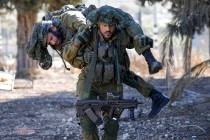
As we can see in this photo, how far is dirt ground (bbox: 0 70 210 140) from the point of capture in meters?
7.96

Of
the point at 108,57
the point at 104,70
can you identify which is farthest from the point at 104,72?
the point at 108,57

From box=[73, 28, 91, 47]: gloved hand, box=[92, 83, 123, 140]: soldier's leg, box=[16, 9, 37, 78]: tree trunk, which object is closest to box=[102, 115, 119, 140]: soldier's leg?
box=[92, 83, 123, 140]: soldier's leg

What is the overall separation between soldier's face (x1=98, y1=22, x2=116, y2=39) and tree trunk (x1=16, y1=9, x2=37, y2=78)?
36.8 feet

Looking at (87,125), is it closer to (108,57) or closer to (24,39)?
(108,57)

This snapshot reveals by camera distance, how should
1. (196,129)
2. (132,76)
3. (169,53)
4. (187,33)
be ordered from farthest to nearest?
1. (187,33)
2. (169,53)
3. (196,129)
4. (132,76)

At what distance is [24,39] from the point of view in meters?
16.6

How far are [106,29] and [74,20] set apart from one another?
20.1 inches

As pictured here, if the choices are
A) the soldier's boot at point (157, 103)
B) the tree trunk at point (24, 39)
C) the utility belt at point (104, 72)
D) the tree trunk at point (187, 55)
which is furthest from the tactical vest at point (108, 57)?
the tree trunk at point (24, 39)

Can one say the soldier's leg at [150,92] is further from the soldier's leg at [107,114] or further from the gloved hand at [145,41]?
the gloved hand at [145,41]

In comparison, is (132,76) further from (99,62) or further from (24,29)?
(24,29)

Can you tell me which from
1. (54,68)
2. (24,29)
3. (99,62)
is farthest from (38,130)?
(54,68)

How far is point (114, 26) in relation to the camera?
17.1 ft

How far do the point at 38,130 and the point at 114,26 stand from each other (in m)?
3.89

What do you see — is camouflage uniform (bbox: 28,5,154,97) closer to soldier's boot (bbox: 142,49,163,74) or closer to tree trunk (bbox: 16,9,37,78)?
soldier's boot (bbox: 142,49,163,74)
